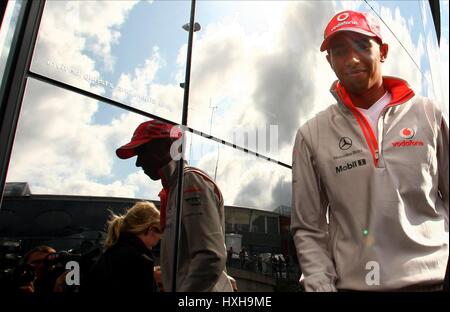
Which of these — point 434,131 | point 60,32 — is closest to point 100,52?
point 60,32

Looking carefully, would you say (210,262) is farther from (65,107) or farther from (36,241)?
(65,107)

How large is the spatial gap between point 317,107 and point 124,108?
0.87 m

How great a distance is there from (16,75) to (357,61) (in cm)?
125

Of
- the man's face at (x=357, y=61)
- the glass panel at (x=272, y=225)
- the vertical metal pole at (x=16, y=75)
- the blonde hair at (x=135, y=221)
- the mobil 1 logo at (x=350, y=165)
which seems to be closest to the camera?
the mobil 1 logo at (x=350, y=165)

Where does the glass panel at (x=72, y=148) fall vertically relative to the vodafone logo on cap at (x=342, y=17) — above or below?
below

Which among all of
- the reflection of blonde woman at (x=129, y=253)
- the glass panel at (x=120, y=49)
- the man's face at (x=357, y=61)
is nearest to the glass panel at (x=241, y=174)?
the glass panel at (x=120, y=49)

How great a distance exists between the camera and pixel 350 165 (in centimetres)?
109

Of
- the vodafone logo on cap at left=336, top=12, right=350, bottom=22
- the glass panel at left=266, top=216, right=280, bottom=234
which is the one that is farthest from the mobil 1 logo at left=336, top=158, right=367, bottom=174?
the glass panel at left=266, top=216, right=280, bottom=234

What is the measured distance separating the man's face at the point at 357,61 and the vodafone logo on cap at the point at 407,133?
0.59ft

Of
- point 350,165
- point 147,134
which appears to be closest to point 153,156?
point 147,134

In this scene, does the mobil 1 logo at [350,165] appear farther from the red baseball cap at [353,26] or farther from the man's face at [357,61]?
the red baseball cap at [353,26]

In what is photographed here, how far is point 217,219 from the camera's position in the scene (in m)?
1.66

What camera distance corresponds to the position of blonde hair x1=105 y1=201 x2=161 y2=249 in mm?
1540

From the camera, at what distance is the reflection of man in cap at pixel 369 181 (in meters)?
0.97
